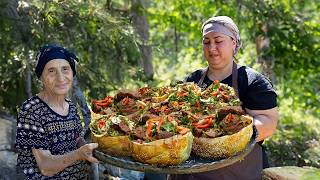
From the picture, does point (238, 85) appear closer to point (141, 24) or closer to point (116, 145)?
point (116, 145)

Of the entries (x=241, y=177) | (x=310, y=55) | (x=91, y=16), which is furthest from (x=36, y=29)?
(x=310, y=55)

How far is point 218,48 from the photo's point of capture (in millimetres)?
3193

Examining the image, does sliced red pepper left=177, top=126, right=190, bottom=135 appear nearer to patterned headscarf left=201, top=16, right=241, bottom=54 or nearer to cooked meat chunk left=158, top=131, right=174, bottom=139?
cooked meat chunk left=158, top=131, right=174, bottom=139

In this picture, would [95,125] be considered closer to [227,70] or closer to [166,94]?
[166,94]

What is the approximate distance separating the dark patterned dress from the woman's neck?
3.32 feet

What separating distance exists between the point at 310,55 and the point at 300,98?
7.62ft

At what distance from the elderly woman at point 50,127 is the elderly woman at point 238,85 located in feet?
2.36

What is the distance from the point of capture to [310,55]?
934 centimetres

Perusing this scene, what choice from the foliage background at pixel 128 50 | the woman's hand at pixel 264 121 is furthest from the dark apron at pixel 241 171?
the foliage background at pixel 128 50

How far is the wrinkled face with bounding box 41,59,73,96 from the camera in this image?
2.95 meters

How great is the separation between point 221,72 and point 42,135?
4.21 feet

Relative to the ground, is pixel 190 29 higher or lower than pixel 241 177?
higher

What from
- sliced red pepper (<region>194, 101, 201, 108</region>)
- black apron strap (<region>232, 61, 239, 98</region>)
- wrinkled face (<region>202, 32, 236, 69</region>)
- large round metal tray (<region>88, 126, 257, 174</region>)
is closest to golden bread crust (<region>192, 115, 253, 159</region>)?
large round metal tray (<region>88, 126, 257, 174</region>)

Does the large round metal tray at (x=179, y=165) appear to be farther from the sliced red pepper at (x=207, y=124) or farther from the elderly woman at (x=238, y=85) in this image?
the elderly woman at (x=238, y=85)
